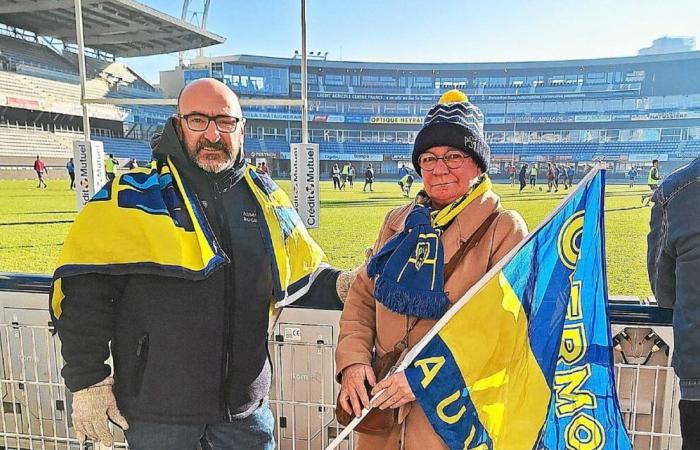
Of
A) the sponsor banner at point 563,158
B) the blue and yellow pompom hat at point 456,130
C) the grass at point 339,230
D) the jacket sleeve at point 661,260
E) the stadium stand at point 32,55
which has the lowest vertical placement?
the grass at point 339,230

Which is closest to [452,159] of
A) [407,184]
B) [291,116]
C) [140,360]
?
[140,360]

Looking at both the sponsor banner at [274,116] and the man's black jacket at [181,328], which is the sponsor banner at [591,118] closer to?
the sponsor banner at [274,116]

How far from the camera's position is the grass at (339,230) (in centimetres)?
696

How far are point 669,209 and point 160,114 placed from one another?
111ft

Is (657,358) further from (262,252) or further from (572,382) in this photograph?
(262,252)

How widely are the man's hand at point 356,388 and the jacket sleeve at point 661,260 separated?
787mm

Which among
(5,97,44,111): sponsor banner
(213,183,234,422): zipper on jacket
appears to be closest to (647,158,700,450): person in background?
(213,183,234,422): zipper on jacket

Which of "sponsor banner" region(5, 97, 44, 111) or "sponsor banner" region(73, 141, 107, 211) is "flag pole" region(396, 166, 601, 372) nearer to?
"sponsor banner" region(73, 141, 107, 211)

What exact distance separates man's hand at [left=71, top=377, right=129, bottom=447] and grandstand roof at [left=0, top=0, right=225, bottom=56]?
1177cm

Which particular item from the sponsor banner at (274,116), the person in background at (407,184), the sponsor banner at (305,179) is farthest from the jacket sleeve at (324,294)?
the sponsor banner at (274,116)

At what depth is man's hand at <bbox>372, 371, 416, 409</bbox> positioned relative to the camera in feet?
3.80

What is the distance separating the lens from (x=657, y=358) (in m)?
1.77

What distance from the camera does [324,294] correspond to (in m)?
1.94

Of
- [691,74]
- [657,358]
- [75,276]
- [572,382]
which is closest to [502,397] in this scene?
[572,382]
